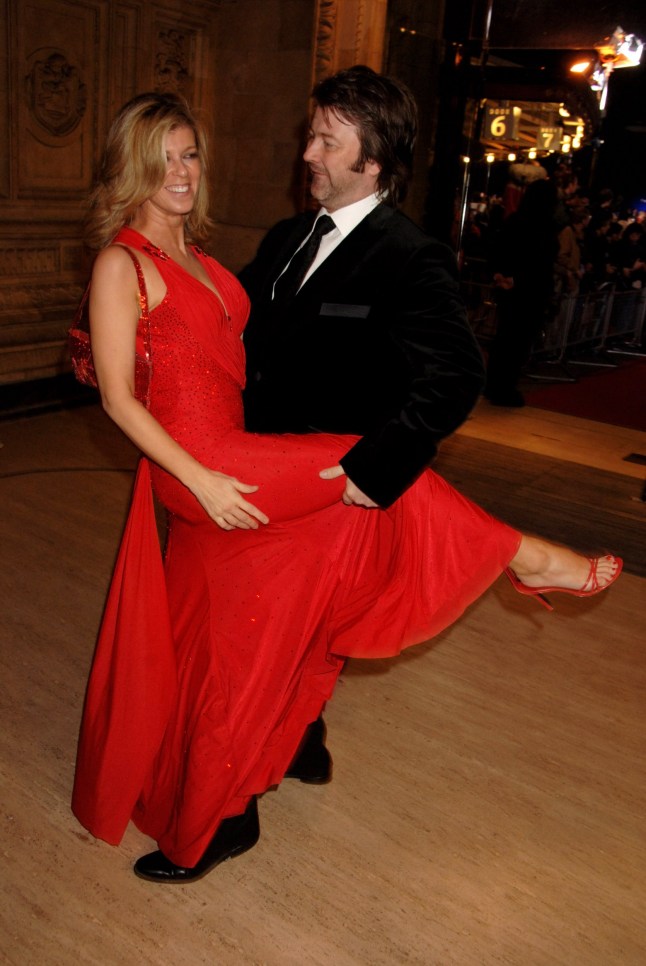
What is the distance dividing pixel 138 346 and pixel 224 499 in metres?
0.39

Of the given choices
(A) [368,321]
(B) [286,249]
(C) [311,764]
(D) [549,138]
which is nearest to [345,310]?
(A) [368,321]

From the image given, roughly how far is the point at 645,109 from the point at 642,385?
4.34 metres

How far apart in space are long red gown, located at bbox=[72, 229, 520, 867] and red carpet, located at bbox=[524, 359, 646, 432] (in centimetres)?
559

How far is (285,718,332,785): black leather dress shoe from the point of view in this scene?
253 cm

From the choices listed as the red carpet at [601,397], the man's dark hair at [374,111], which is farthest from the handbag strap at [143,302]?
the red carpet at [601,397]

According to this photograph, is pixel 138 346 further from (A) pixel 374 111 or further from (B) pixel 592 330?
(B) pixel 592 330

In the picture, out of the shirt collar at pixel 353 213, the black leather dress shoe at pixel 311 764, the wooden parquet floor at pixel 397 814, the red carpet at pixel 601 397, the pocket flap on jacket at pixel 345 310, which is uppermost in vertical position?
the shirt collar at pixel 353 213

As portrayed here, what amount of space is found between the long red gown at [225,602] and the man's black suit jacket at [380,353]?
10 cm

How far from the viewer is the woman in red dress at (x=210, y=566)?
1.97 metres

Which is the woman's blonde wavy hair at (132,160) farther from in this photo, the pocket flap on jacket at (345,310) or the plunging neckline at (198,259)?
the pocket flap on jacket at (345,310)

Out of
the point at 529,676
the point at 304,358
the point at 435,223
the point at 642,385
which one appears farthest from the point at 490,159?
the point at 304,358

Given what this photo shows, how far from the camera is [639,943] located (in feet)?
6.84

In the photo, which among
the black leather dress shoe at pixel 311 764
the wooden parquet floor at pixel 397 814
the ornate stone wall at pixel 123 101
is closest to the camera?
the wooden parquet floor at pixel 397 814

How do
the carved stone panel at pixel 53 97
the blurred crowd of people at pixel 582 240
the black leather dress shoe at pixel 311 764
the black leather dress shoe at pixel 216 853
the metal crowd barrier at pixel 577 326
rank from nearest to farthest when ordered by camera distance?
the black leather dress shoe at pixel 216 853, the black leather dress shoe at pixel 311 764, the carved stone panel at pixel 53 97, the blurred crowd of people at pixel 582 240, the metal crowd barrier at pixel 577 326
